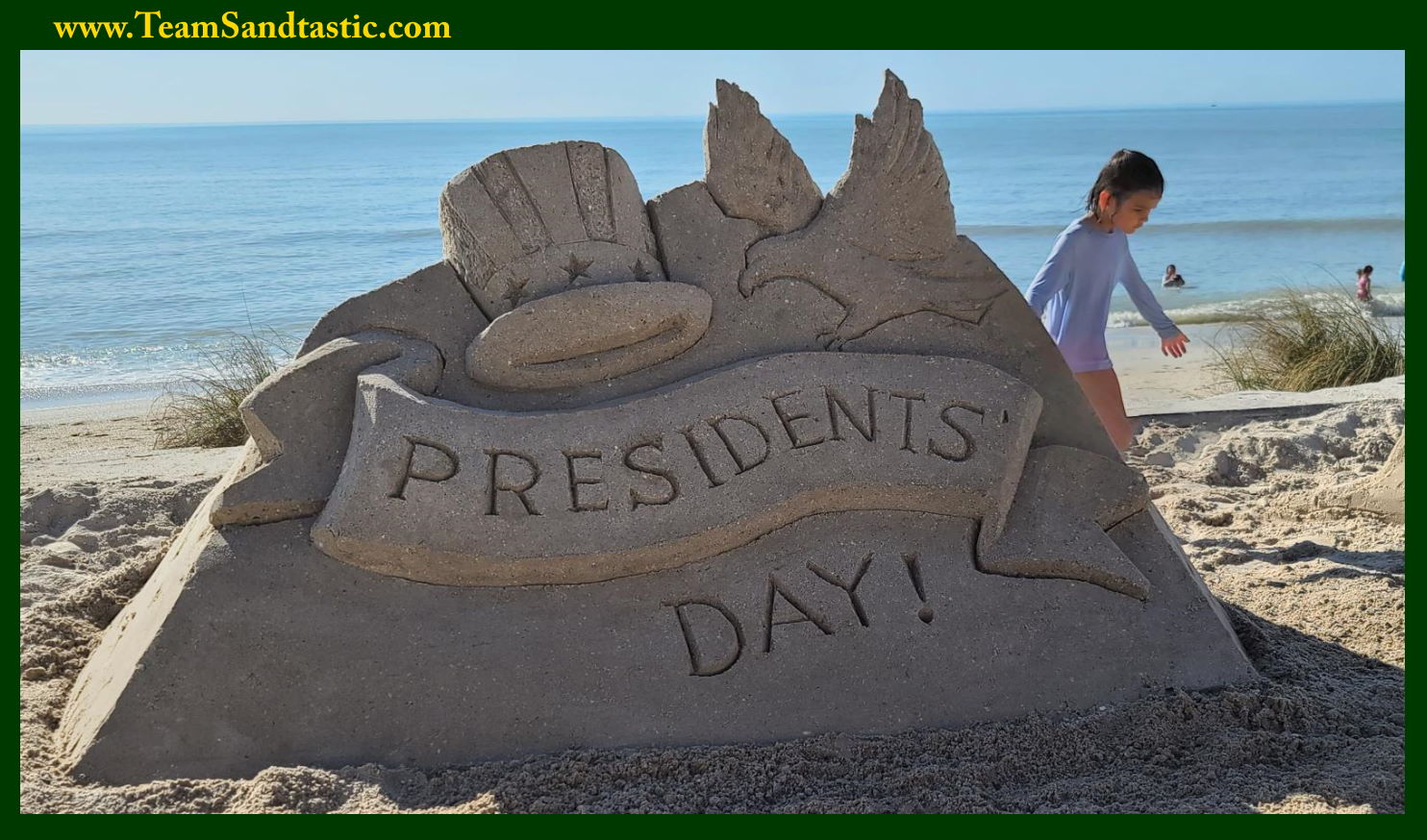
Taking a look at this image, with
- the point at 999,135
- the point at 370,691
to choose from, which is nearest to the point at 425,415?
the point at 370,691

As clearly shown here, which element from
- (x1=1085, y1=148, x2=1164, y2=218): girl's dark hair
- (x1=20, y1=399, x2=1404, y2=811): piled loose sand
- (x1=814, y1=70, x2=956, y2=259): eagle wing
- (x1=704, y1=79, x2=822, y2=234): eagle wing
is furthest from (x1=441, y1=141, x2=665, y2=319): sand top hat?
(x1=1085, y1=148, x2=1164, y2=218): girl's dark hair

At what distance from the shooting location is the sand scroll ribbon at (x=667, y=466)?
300cm

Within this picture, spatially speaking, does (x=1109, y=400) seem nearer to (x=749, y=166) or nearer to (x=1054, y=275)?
(x=1054, y=275)

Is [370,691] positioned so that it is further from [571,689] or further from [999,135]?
[999,135]

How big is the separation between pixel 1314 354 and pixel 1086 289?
3.92 metres

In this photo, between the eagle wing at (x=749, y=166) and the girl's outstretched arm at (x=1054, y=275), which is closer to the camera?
the eagle wing at (x=749, y=166)

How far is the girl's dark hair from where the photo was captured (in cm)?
399

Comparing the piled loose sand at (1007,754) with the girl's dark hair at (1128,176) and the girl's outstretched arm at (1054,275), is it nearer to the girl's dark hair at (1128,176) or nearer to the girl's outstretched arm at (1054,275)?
the girl's outstretched arm at (1054,275)

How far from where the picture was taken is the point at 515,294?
3.33 metres

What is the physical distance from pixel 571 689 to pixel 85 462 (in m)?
3.67

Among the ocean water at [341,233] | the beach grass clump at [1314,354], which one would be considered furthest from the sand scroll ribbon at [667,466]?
the ocean water at [341,233]

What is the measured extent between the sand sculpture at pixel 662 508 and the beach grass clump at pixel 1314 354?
4.28 meters

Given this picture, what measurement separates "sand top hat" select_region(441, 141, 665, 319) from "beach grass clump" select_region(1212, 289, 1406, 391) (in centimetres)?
515

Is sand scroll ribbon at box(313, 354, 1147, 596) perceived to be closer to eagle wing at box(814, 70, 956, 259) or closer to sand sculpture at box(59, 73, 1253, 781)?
sand sculpture at box(59, 73, 1253, 781)
